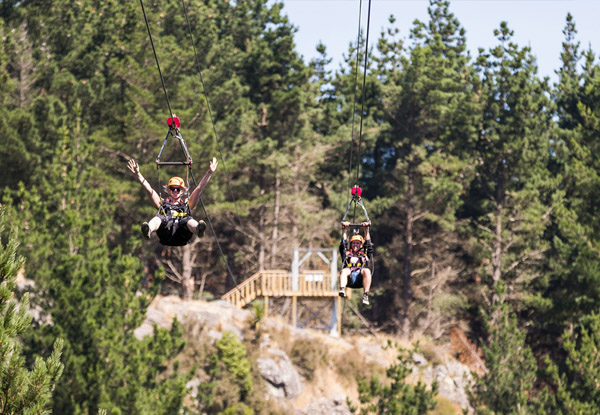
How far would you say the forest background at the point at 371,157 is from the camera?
3484 cm

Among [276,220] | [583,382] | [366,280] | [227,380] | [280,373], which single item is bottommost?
[280,373]

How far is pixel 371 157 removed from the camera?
56.0 meters

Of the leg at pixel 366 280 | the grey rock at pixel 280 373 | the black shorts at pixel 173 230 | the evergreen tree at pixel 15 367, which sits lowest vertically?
the grey rock at pixel 280 373

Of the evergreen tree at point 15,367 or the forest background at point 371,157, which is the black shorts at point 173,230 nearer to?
the evergreen tree at point 15,367

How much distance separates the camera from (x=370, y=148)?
54094 millimetres

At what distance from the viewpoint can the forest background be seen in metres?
34.8

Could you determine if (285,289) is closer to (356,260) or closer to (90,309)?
(90,309)

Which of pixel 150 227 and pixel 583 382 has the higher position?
pixel 150 227

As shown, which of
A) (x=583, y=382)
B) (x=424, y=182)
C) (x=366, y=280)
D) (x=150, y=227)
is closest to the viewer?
(x=150, y=227)

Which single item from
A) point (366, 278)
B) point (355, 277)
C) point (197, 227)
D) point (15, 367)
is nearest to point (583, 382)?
point (355, 277)

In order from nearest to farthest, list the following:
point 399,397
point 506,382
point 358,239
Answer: point 358,239 < point 399,397 < point 506,382

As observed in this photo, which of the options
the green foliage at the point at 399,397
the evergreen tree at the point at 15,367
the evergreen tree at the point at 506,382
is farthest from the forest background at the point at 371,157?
the evergreen tree at the point at 15,367

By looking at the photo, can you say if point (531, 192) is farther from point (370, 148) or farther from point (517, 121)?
point (370, 148)

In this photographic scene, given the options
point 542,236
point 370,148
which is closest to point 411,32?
point 370,148
